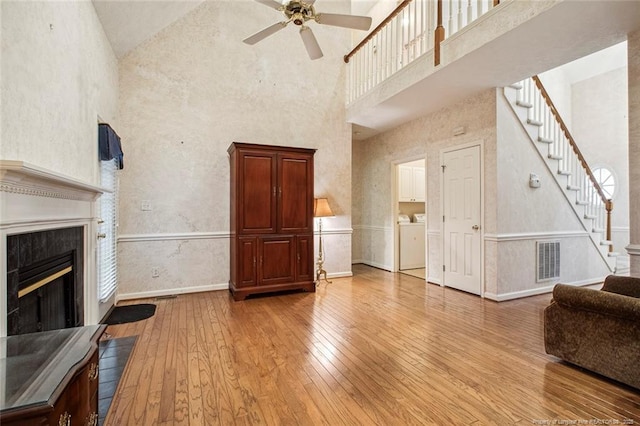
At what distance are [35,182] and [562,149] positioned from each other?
20.3 feet

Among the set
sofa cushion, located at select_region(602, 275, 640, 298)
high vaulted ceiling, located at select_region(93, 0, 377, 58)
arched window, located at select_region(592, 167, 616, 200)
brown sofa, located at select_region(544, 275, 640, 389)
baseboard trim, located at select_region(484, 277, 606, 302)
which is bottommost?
baseboard trim, located at select_region(484, 277, 606, 302)

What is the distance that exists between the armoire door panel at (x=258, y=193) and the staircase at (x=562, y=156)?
132 inches

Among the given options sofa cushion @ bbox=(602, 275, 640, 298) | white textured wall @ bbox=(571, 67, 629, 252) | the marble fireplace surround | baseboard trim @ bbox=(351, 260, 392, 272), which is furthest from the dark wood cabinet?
white textured wall @ bbox=(571, 67, 629, 252)

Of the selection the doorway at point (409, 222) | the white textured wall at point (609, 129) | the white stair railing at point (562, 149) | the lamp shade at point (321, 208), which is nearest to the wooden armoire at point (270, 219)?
the lamp shade at point (321, 208)

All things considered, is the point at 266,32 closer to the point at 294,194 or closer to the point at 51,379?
the point at 294,194

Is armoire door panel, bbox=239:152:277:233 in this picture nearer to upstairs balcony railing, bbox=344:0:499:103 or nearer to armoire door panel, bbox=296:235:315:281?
armoire door panel, bbox=296:235:315:281

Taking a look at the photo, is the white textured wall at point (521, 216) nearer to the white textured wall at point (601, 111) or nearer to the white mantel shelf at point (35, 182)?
the white textured wall at point (601, 111)

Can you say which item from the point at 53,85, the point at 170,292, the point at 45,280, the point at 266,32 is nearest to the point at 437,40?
the point at 266,32

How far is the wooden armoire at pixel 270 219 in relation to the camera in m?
4.23

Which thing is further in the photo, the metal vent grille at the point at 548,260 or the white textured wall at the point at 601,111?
the white textured wall at the point at 601,111

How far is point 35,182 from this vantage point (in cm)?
171

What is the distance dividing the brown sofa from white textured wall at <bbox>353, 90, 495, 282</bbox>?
6.25ft

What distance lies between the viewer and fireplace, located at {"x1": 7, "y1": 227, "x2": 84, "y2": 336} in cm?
158

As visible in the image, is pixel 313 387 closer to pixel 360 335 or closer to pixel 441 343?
pixel 360 335
